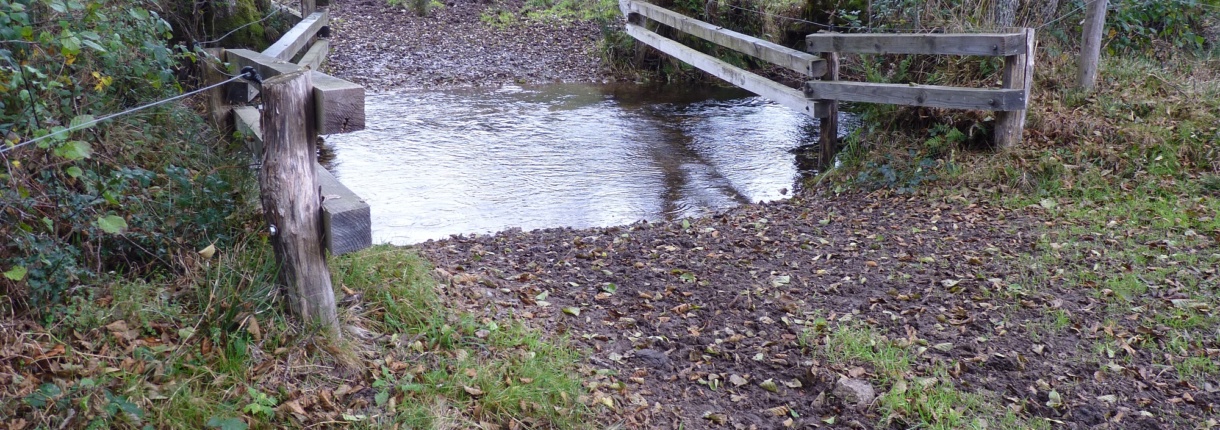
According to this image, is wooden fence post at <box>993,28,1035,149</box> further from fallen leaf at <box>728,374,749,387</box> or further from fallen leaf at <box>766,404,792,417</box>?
fallen leaf at <box>766,404,792,417</box>

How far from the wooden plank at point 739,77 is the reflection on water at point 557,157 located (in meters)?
0.69

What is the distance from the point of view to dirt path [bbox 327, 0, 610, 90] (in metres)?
13.8

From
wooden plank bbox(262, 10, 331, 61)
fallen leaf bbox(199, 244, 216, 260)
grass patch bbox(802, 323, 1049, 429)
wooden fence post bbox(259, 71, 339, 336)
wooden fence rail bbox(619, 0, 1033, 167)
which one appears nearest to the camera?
wooden fence post bbox(259, 71, 339, 336)

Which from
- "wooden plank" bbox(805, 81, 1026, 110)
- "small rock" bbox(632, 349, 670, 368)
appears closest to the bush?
"small rock" bbox(632, 349, 670, 368)

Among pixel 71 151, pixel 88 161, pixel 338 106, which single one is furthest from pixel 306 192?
pixel 88 161

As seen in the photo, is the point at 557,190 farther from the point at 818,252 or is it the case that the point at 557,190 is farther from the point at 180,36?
the point at 180,36

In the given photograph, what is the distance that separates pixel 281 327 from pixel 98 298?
0.75 metres

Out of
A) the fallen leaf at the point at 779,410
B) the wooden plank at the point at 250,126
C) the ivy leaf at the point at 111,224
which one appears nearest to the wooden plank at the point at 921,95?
the fallen leaf at the point at 779,410

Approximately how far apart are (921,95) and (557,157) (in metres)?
3.68

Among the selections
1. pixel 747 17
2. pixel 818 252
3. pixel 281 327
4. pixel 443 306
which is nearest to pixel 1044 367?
pixel 818 252

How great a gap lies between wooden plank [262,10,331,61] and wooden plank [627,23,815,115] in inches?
179

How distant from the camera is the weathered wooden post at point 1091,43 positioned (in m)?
7.87

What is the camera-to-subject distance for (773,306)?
5.14 m

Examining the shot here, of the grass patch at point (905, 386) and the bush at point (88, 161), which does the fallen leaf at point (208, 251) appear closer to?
the bush at point (88, 161)
